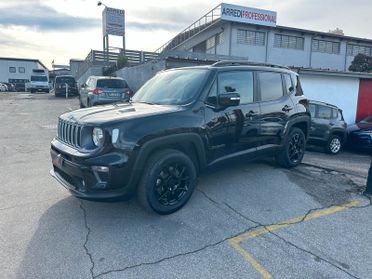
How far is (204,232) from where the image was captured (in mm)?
3488

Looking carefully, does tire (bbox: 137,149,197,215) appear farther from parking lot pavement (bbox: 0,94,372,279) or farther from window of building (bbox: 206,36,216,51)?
window of building (bbox: 206,36,216,51)

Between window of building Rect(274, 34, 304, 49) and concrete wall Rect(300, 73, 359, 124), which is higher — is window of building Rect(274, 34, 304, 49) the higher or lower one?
the higher one

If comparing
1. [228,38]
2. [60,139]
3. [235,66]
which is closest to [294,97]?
[235,66]

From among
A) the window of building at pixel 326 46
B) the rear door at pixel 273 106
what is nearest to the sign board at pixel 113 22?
the window of building at pixel 326 46

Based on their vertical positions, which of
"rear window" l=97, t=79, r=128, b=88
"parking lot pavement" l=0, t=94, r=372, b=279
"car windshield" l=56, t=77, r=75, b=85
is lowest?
"parking lot pavement" l=0, t=94, r=372, b=279

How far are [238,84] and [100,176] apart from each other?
2.57m

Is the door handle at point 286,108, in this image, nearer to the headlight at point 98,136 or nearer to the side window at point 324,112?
the headlight at point 98,136

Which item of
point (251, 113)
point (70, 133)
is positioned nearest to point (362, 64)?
point (251, 113)

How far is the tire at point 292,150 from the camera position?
572cm

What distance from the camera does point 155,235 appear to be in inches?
134

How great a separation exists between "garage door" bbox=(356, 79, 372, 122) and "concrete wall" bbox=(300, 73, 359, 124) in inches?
12.6

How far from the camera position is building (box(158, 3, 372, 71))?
24422 millimetres

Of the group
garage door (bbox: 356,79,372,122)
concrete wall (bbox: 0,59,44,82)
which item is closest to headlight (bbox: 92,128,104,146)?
garage door (bbox: 356,79,372,122)

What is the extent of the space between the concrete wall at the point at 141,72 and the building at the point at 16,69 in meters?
55.8
